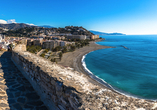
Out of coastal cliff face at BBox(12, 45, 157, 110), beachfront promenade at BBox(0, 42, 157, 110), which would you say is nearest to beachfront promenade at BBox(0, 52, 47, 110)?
beachfront promenade at BBox(0, 42, 157, 110)

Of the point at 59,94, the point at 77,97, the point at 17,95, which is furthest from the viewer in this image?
the point at 17,95

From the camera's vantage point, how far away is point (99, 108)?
192cm

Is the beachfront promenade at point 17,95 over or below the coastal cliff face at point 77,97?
below

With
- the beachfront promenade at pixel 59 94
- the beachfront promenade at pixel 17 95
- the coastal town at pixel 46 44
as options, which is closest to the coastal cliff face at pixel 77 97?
the beachfront promenade at pixel 59 94

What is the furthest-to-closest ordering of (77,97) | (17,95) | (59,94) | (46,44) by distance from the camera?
(46,44)
(17,95)
(59,94)
(77,97)

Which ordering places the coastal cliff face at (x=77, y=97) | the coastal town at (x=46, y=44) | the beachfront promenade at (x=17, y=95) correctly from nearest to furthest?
the coastal cliff face at (x=77, y=97), the beachfront promenade at (x=17, y=95), the coastal town at (x=46, y=44)

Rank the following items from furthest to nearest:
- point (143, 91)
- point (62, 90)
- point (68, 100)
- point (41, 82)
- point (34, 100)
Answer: point (143, 91) < point (41, 82) < point (34, 100) < point (62, 90) < point (68, 100)

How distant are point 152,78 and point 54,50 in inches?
1227

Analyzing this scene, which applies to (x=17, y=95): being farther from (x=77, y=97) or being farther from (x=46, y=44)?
(x=46, y=44)

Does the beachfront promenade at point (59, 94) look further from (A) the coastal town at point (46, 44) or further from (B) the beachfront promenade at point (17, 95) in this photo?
(A) the coastal town at point (46, 44)

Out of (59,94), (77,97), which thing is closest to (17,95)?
(59,94)

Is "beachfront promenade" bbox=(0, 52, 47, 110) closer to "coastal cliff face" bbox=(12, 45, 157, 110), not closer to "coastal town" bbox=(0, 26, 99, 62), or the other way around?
"coastal cliff face" bbox=(12, 45, 157, 110)

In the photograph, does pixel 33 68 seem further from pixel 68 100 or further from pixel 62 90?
pixel 68 100

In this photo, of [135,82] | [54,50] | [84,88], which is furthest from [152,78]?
[54,50]
